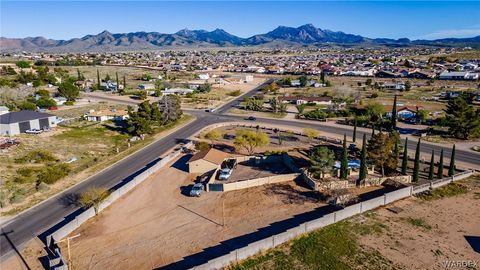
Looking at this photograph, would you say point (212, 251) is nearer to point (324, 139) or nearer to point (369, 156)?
point (369, 156)

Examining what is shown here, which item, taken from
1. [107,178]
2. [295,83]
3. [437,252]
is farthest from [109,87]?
[437,252]

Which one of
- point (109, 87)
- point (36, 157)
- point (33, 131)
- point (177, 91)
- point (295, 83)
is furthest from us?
point (295, 83)

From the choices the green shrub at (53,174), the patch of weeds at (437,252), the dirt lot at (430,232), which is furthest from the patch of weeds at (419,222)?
the green shrub at (53,174)

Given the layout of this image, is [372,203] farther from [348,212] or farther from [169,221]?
[169,221]

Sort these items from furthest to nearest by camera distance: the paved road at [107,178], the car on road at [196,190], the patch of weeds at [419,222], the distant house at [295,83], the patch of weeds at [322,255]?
the distant house at [295,83], the car on road at [196,190], the paved road at [107,178], the patch of weeds at [419,222], the patch of weeds at [322,255]

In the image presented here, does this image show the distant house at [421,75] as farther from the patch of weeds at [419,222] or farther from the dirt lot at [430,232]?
the patch of weeds at [419,222]

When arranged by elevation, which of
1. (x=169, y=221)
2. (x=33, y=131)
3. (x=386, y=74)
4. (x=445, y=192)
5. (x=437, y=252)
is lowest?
(x=169, y=221)
